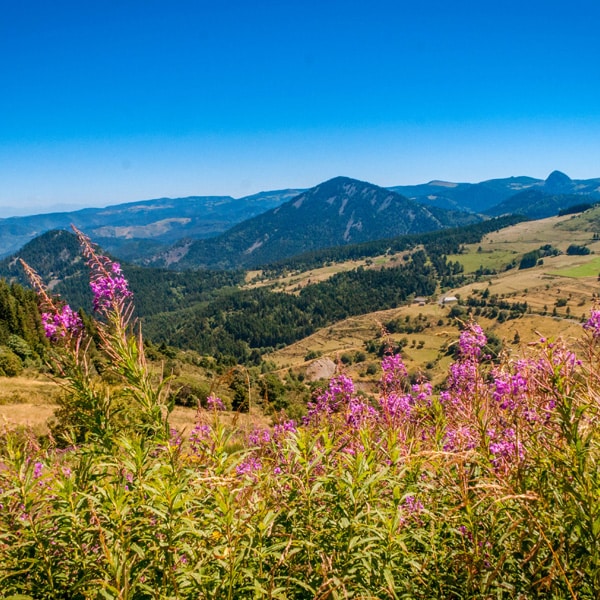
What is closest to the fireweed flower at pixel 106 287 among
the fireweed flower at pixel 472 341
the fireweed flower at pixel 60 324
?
the fireweed flower at pixel 60 324

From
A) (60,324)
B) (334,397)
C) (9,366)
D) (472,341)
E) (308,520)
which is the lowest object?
(9,366)

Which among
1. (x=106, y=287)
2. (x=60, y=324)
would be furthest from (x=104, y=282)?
(x=60, y=324)

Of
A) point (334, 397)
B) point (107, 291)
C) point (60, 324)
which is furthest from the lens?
point (334, 397)

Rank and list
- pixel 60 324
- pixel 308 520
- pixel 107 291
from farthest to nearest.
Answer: pixel 60 324 → pixel 107 291 → pixel 308 520

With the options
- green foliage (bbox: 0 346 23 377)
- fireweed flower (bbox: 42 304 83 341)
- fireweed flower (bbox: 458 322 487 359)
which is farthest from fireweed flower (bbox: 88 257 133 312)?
green foliage (bbox: 0 346 23 377)

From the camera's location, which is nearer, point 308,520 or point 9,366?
point 308,520

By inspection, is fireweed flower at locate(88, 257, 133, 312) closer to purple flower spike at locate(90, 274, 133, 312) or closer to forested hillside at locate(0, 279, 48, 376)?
purple flower spike at locate(90, 274, 133, 312)

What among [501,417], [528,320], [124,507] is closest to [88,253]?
[124,507]

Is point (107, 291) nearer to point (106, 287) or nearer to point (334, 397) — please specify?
point (106, 287)

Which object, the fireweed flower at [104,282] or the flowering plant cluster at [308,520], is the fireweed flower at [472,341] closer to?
the flowering plant cluster at [308,520]

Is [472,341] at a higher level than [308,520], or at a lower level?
higher

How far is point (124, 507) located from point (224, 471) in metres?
0.76

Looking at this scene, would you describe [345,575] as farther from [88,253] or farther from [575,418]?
[88,253]

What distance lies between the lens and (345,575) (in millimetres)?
2857
